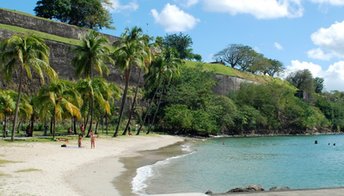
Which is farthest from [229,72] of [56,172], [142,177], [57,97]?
[56,172]

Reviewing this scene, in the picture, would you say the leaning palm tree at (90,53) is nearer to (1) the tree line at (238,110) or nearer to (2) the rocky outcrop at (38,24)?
(2) the rocky outcrop at (38,24)

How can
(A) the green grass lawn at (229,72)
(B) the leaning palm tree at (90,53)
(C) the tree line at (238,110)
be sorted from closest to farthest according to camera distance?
1. (B) the leaning palm tree at (90,53)
2. (C) the tree line at (238,110)
3. (A) the green grass lawn at (229,72)

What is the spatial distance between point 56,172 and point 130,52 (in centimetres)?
3124

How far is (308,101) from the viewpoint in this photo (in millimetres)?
123250

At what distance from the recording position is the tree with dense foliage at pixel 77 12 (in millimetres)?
84188

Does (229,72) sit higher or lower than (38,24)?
lower

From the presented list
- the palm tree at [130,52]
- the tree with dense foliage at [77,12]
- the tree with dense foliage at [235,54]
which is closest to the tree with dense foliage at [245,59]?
the tree with dense foliage at [235,54]

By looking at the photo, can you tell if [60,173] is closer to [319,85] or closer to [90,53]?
[90,53]

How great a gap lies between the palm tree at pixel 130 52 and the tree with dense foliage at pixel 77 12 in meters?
36.5

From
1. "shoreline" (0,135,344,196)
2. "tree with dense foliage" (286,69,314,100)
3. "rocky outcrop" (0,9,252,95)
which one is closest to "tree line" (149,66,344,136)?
"tree with dense foliage" (286,69,314,100)

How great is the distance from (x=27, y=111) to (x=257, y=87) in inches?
2715

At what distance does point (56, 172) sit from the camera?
1989cm

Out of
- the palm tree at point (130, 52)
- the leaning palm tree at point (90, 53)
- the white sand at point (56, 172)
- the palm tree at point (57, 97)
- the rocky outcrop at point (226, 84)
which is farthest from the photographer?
the rocky outcrop at point (226, 84)

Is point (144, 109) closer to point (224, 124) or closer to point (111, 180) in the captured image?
point (224, 124)
